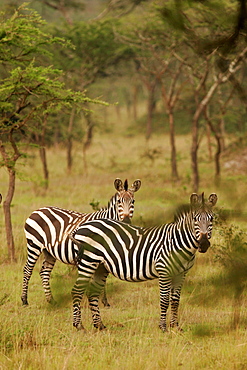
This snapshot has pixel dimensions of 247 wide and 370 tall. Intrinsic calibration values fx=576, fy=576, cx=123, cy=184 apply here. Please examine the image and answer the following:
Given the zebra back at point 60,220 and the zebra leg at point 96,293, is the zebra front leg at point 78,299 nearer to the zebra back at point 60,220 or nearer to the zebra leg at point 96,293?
the zebra leg at point 96,293

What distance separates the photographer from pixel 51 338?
550 centimetres

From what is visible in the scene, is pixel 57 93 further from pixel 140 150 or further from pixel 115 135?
pixel 115 135

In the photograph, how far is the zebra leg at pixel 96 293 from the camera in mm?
5946

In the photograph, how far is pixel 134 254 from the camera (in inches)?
234

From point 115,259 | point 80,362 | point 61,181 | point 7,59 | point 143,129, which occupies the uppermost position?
point 143,129

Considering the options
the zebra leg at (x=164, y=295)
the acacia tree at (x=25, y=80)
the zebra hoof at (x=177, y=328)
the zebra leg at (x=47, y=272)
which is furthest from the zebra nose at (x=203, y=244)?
the acacia tree at (x=25, y=80)

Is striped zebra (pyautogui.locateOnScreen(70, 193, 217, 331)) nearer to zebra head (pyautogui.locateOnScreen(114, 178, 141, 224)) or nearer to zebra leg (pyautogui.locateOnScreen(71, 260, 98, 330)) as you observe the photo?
zebra leg (pyautogui.locateOnScreen(71, 260, 98, 330))

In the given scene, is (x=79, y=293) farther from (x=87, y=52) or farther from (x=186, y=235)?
(x=87, y=52)

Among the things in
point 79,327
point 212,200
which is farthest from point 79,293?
point 212,200

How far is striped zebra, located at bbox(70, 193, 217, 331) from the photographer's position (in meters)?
5.83

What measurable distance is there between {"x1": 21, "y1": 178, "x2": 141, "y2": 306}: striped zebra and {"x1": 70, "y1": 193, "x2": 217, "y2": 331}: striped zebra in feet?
2.64

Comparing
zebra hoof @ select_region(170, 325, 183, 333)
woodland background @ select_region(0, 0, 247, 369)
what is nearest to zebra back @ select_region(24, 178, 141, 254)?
A: woodland background @ select_region(0, 0, 247, 369)

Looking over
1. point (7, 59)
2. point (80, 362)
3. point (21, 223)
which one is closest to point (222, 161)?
point (21, 223)

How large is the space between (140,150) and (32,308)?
2403cm
